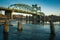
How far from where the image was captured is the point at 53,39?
783 cm

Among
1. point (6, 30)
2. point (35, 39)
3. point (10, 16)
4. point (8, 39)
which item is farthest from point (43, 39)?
point (10, 16)

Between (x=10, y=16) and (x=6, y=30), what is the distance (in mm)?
17007

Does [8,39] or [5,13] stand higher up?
[5,13]

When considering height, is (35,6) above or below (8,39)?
above

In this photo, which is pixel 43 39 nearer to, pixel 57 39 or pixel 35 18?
pixel 57 39

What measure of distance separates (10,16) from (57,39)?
1899 cm

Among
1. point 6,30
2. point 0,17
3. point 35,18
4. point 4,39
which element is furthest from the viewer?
point 35,18

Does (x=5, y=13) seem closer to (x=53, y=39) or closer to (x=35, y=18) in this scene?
(x=35, y=18)

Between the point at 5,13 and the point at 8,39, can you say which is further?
the point at 5,13

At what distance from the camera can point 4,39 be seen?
7.62 meters

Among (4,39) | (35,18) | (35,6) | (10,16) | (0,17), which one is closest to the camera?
(4,39)

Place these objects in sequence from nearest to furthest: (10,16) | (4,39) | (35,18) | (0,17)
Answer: (4,39) < (0,17) < (10,16) < (35,18)

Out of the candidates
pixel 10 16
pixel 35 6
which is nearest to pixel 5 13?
pixel 10 16

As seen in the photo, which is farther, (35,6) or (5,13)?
(35,6)
